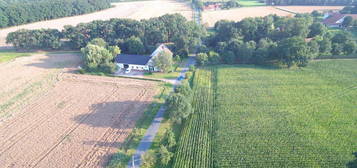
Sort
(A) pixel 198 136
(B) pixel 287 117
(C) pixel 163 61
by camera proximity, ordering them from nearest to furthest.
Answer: (A) pixel 198 136 < (B) pixel 287 117 < (C) pixel 163 61

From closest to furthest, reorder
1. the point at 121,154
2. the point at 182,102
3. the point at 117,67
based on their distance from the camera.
Result: the point at 121,154
the point at 182,102
the point at 117,67

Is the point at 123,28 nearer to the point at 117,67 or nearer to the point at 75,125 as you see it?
the point at 117,67

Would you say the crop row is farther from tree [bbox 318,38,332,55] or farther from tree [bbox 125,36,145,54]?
tree [bbox 318,38,332,55]

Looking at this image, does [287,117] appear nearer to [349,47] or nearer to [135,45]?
[349,47]

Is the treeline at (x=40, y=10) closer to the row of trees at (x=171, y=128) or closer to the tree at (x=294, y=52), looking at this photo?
the row of trees at (x=171, y=128)

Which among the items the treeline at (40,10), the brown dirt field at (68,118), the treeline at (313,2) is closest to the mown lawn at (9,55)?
the brown dirt field at (68,118)

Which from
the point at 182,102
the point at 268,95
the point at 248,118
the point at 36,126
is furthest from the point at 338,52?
the point at 36,126

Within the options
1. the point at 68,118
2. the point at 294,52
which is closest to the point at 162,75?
the point at 68,118
